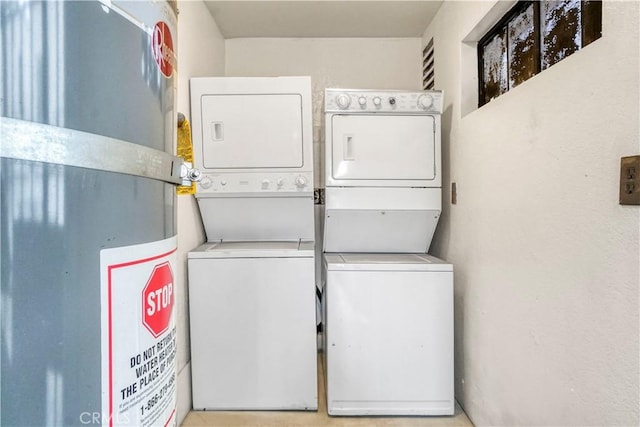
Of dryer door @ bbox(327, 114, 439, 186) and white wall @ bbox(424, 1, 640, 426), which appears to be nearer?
white wall @ bbox(424, 1, 640, 426)

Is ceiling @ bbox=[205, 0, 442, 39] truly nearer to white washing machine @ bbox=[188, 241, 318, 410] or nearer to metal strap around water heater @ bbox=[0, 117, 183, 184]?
white washing machine @ bbox=[188, 241, 318, 410]

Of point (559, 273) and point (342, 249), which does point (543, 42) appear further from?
point (342, 249)

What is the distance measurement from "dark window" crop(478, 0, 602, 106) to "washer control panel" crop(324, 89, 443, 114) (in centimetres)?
28

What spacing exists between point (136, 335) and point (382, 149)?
1.70 metres

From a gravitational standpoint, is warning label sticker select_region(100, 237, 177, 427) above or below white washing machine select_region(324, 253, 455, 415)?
above

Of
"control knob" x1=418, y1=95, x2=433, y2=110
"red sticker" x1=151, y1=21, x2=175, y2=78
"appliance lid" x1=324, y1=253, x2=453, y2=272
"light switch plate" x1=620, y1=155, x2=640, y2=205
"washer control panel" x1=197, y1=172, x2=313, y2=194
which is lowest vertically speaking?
"appliance lid" x1=324, y1=253, x2=453, y2=272

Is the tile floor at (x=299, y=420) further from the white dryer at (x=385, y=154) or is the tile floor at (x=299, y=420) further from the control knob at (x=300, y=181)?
the control knob at (x=300, y=181)

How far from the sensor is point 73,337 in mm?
408

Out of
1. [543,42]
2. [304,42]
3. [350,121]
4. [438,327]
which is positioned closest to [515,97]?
[543,42]

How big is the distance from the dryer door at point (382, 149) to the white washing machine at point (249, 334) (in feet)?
2.13

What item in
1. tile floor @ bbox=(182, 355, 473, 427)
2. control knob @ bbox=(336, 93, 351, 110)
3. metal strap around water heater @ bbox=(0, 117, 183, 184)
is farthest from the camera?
control knob @ bbox=(336, 93, 351, 110)

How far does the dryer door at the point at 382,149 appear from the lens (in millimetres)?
1924

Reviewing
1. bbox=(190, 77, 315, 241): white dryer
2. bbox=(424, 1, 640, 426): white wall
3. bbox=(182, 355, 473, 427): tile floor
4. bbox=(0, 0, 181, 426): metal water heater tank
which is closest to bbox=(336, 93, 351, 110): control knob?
bbox=(190, 77, 315, 241): white dryer

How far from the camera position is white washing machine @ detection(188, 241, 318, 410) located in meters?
1.77
